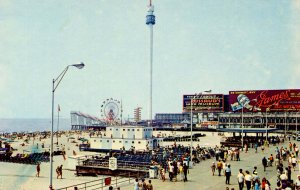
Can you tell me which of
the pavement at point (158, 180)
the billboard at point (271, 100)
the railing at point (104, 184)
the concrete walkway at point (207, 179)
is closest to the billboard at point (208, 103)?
the billboard at point (271, 100)

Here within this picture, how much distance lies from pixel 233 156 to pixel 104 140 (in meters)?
27.6

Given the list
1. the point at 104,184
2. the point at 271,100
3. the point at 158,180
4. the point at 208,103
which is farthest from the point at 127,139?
the point at 208,103

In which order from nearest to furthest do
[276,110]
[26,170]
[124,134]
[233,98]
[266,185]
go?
[266,185]
[26,170]
[124,134]
[276,110]
[233,98]

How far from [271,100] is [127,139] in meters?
67.6

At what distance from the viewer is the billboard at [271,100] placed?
105m

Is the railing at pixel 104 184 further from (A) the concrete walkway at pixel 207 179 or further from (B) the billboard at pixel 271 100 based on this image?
(B) the billboard at pixel 271 100

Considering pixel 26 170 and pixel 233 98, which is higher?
pixel 233 98

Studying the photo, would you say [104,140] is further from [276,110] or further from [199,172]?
[276,110]

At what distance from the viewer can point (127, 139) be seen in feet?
184

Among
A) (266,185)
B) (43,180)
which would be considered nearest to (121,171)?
(43,180)

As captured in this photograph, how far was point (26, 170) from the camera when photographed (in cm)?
3909

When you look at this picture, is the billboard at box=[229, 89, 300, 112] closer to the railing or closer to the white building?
the white building

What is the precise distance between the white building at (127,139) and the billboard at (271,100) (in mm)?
54007

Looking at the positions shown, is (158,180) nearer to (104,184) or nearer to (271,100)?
(104,184)
